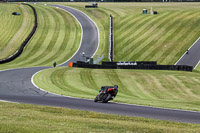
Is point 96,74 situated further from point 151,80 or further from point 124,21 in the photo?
point 124,21

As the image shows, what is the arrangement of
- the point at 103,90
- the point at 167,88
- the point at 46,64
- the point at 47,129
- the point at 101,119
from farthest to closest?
1. the point at 46,64
2. the point at 167,88
3. the point at 103,90
4. the point at 101,119
5. the point at 47,129

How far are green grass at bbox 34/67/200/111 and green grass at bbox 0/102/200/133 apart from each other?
46.4ft

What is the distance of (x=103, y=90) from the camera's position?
2136 cm

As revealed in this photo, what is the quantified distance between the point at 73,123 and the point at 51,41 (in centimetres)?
6488

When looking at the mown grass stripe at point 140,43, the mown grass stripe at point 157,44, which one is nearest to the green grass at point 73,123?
the mown grass stripe at point 157,44

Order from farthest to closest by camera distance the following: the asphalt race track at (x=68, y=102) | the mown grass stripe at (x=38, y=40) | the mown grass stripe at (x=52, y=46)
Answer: the mown grass stripe at (x=38, y=40), the mown grass stripe at (x=52, y=46), the asphalt race track at (x=68, y=102)

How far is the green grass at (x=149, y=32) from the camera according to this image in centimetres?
6625

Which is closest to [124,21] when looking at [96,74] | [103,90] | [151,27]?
[151,27]

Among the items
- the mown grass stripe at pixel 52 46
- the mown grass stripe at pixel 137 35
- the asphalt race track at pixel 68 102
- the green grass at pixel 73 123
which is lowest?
the mown grass stripe at pixel 52 46

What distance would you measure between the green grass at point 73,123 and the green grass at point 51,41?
4136cm

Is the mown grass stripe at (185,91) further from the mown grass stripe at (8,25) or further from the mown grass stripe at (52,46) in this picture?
the mown grass stripe at (8,25)

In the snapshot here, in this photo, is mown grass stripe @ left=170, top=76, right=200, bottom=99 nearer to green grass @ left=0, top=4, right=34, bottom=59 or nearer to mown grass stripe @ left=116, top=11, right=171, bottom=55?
mown grass stripe @ left=116, top=11, right=171, bottom=55

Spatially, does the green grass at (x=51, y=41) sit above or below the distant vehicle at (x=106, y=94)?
below

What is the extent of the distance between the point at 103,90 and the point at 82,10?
8645cm
